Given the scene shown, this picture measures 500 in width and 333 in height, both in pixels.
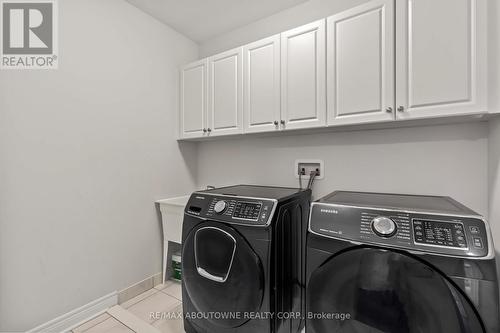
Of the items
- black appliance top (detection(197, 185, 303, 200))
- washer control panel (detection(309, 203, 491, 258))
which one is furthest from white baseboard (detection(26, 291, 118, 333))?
washer control panel (detection(309, 203, 491, 258))

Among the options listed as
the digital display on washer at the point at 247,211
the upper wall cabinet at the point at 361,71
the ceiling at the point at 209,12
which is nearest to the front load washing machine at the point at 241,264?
the digital display on washer at the point at 247,211

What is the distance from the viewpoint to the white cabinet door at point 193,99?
204cm

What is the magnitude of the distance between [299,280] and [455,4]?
1692 millimetres

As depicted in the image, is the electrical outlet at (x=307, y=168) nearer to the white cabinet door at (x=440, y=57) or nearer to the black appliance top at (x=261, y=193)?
the black appliance top at (x=261, y=193)

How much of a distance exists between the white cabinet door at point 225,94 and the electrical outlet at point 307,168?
56 cm

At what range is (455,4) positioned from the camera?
1.08 metres

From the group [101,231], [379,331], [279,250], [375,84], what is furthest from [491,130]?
[101,231]

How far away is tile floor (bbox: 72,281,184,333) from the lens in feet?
4.84

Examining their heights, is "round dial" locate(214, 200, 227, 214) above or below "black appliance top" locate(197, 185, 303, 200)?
below

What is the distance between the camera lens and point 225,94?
189 centimetres

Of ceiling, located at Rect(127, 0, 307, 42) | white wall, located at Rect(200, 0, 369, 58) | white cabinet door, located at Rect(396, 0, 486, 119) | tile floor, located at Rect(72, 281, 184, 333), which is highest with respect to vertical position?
ceiling, located at Rect(127, 0, 307, 42)

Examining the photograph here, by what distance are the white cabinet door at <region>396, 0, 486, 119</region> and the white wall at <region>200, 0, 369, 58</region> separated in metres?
0.59

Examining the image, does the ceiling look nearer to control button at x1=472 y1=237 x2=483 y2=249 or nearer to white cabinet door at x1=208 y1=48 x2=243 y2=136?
white cabinet door at x1=208 y1=48 x2=243 y2=136

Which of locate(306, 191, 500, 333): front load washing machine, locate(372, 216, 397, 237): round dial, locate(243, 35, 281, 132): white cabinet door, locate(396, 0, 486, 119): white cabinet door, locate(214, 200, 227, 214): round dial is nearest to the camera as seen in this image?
locate(306, 191, 500, 333): front load washing machine
